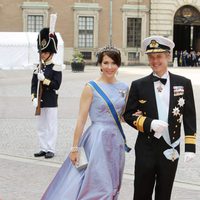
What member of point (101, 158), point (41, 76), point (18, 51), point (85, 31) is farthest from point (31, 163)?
point (85, 31)

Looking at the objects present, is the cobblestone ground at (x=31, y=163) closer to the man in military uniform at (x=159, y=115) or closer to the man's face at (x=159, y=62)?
the man in military uniform at (x=159, y=115)

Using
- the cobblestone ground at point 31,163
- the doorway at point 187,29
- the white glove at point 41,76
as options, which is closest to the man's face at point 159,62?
the cobblestone ground at point 31,163

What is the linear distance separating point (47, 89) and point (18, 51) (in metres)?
26.7

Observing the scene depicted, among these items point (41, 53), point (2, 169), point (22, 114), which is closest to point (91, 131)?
point (2, 169)

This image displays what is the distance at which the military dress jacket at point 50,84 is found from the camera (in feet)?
26.1

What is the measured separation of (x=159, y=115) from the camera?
4.16 m

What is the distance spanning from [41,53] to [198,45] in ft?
137

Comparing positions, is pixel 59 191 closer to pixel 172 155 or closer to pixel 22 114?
pixel 172 155

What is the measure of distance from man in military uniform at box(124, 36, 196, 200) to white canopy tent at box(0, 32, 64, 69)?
29733mm

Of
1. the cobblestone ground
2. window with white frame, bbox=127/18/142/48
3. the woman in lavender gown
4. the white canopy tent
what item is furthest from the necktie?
window with white frame, bbox=127/18/142/48

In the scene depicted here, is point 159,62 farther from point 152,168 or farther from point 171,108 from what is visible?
point 152,168

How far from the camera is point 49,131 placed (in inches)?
322

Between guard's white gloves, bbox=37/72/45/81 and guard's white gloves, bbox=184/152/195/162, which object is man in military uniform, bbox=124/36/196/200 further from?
guard's white gloves, bbox=37/72/45/81

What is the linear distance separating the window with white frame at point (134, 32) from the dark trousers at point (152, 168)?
3967 centimetres
